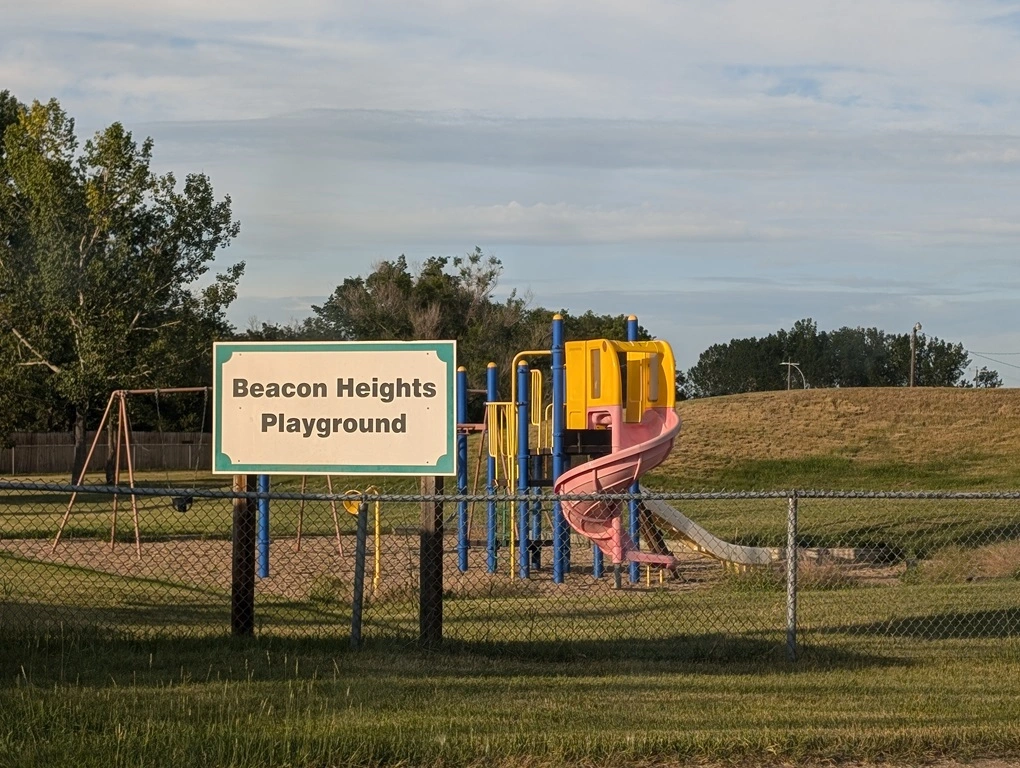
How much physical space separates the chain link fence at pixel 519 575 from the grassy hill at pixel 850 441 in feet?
33.9

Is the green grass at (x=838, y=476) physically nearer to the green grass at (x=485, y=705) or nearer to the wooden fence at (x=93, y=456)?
the wooden fence at (x=93, y=456)

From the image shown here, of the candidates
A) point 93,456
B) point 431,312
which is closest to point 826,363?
point 431,312

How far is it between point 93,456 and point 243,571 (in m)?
41.5

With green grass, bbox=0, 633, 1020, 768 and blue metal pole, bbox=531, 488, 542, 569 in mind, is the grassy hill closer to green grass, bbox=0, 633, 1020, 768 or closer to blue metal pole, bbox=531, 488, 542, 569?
blue metal pole, bbox=531, 488, 542, 569

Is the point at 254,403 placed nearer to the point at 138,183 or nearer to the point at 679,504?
the point at 679,504

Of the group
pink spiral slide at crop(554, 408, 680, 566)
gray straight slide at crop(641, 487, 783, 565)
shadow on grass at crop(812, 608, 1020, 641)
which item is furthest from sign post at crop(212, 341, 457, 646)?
gray straight slide at crop(641, 487, 783, 565)

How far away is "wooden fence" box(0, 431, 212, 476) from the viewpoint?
162 ft

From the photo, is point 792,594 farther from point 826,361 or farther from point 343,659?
point 826,361

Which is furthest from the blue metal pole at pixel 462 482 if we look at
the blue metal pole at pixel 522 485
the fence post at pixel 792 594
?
the fence post at pixel 792 594

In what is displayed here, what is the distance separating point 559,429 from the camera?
16.1 m

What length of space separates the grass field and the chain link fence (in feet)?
0.26

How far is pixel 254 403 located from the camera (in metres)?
10.1

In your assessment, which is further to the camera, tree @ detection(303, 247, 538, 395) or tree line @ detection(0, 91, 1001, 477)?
tree @ detection(303, 247, 538, 395)

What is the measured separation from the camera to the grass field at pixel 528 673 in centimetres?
636
